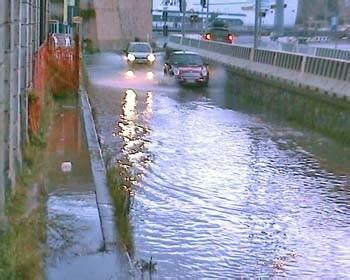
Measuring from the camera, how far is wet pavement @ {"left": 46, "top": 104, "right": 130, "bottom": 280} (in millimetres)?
7781

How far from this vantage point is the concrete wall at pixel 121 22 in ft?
266

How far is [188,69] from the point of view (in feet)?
116

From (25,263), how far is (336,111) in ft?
51.2

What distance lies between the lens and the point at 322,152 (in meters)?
18.2

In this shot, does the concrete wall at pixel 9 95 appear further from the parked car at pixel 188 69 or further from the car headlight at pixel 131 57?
the car headlight at pixel 131 57

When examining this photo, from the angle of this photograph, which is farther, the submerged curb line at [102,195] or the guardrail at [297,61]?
the guardrail at [297,61]

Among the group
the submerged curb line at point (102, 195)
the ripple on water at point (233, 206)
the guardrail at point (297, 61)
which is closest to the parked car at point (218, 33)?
the guardrail at point (297, 61)

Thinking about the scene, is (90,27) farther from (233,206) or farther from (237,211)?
(237,211)

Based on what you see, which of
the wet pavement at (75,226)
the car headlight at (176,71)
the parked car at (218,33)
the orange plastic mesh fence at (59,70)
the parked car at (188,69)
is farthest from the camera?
the parked car at (218,33)

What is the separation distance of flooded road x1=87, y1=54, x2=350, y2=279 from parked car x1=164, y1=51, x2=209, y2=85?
32.0 feet

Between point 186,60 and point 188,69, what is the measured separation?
105 cm

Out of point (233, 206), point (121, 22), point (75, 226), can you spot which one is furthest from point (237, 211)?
point (121, 22)

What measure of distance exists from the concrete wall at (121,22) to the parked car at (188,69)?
143ft

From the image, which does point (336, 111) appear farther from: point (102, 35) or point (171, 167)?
point (102, 35)
